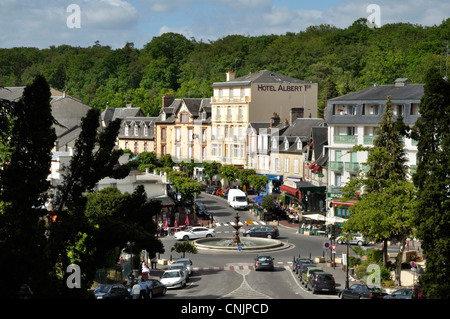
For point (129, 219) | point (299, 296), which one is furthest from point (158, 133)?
point (129, 219)

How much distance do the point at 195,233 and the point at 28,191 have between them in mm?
43648

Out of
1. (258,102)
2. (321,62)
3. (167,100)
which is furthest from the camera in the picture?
(321,62)

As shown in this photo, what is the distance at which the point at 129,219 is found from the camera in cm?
2881

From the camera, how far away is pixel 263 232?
224 feet

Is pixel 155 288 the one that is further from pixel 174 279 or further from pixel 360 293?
pixel 360 293

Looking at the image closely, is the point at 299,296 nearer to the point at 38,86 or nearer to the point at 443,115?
the point at 443,115

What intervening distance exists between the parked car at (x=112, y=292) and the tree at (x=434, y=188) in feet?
47.0

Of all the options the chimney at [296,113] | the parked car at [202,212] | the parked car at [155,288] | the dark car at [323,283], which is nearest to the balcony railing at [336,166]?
the parked car at [202,212]

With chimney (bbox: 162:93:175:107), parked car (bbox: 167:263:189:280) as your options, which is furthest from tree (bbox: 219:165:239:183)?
parked car (bbox: 167:263:189:280)

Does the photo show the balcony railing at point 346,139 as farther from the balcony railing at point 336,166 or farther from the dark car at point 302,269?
the dark car at point 302,269

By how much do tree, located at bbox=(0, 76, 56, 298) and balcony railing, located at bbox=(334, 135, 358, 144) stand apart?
2032 inches

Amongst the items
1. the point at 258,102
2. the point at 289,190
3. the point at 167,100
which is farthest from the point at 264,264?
the point at 167,100

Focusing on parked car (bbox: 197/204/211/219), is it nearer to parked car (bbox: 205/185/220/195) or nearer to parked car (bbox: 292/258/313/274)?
parked car (bbox: 205/185/220/195)

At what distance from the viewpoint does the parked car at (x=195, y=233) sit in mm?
68062
